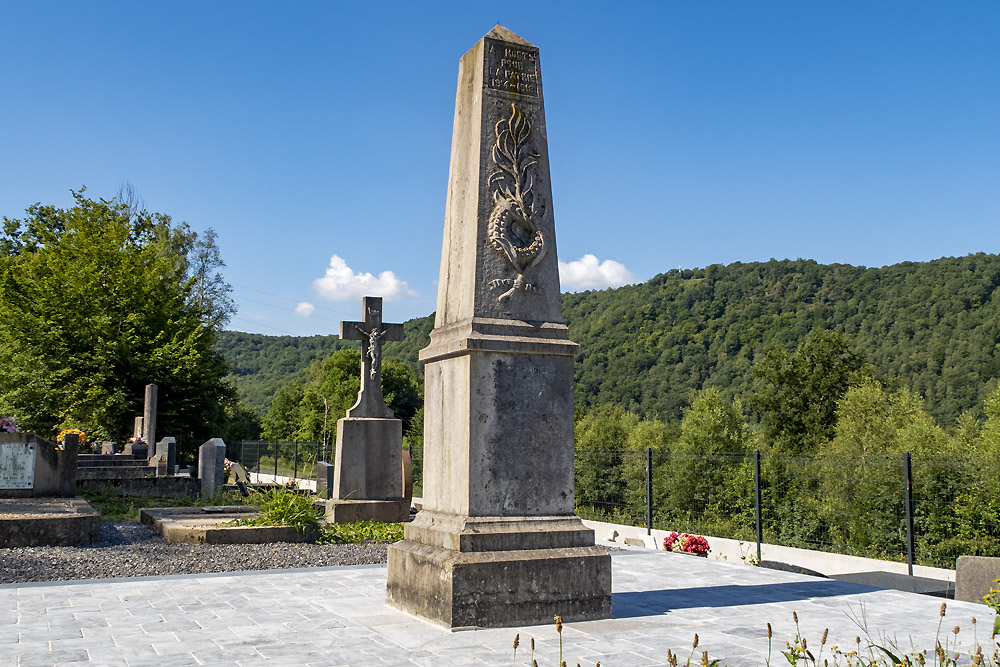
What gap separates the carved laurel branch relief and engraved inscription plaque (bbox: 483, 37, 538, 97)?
0.20m

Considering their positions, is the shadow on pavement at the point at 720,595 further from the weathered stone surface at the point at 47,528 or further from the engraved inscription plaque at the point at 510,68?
the weathered stone surface at the point at 47,528

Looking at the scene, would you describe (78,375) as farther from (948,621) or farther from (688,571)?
(948,621)

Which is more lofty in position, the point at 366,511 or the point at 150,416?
the point at 150,416

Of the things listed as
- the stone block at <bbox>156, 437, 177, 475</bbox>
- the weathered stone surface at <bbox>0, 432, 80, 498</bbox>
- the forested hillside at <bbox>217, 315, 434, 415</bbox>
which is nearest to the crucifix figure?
the weathered stone surface at <bbox>0, 432, 80, 498</bbox>

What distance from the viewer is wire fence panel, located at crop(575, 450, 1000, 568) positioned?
14242mm

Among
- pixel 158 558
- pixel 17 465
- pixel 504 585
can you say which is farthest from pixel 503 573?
pixel 17 465

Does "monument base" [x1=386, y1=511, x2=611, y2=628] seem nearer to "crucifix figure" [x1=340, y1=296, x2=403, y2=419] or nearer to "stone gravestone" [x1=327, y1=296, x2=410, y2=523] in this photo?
"stone gravestone" [x1=327, y1=296, x2=410, y2=523]

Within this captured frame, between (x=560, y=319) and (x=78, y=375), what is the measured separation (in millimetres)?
26072

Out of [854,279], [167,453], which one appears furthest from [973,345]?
[167,453]

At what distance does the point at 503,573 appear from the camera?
5172 millimetres

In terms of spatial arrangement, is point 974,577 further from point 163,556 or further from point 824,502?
point 824,502

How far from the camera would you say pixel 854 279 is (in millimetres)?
52000

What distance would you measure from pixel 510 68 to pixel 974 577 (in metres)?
5.29

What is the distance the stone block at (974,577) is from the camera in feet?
20.1
